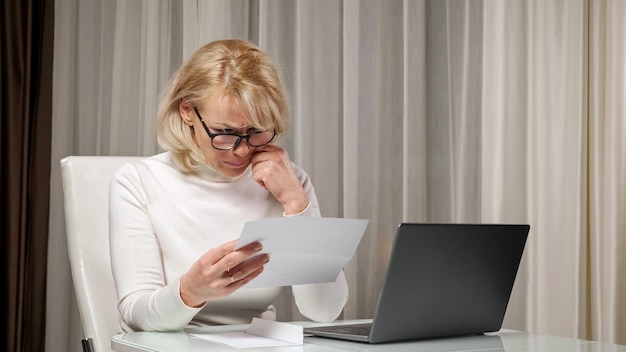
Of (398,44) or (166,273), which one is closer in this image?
(166,273)

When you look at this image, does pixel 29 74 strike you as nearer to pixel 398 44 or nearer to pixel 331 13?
pixel 331 13

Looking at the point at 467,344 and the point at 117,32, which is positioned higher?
the point at 117,32

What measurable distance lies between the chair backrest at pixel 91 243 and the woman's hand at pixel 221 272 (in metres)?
0.44

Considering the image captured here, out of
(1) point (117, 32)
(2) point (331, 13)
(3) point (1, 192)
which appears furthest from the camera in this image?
(2) point (331, 13)

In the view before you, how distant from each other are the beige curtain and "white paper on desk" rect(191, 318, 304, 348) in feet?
3.78

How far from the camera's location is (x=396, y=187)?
2.82 metres

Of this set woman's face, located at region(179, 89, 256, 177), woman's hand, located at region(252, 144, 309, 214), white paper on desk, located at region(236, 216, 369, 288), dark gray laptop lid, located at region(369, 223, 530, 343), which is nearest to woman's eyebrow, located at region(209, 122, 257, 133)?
woman's face, located at region(179, 89, 256, 177)

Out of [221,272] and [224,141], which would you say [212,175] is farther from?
[221,272]

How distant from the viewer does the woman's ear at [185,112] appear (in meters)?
1.81

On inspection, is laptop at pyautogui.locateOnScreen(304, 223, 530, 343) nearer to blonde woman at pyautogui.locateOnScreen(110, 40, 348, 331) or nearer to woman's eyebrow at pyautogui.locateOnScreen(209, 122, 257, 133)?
blonde woman at pyautogui.locateOnScreen(110, 40, 348, 331)

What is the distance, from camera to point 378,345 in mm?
1396

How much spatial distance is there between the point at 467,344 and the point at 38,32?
163cm

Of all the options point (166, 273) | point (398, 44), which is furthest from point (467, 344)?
point (398, 44)

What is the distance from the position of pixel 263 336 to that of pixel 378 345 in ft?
0.69
